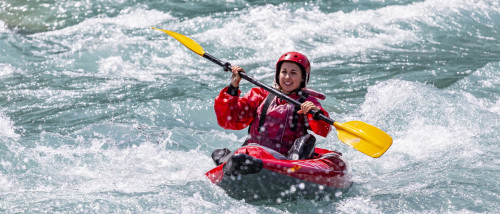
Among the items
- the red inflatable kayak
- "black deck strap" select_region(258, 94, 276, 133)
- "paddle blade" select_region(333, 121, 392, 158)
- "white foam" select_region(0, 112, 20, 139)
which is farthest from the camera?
"white foam" select_region(0, 112, 20, 139)

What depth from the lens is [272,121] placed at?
4.39 metres

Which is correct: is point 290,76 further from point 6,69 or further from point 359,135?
point 6,69

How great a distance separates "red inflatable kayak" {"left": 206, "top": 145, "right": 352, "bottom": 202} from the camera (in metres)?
3.83

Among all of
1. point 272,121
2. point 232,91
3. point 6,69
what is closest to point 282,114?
point 272,121

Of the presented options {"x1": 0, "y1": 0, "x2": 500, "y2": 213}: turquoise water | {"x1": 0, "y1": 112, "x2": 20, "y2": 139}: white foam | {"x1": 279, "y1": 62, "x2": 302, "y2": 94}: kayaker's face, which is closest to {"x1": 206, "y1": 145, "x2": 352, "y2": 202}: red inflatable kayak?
{"x1": 0, "y1": 0, "x2": 500, "y2": 213}: turquoise water

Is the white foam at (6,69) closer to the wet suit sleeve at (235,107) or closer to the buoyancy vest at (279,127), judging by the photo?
the wet suit sleeve at (235,107)

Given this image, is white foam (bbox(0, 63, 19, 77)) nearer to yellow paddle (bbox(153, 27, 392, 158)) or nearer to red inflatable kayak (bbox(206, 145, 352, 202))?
yellow paddle (bbox(153, 27, 392, 158))

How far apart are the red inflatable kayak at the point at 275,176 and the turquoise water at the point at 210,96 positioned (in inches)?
2.9

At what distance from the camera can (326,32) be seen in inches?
416

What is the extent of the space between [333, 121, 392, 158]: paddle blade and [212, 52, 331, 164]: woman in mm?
151

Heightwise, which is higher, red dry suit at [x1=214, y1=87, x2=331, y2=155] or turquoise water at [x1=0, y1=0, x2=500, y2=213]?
red dry suit at [x1=214, y1=87, x2=331, y2=155]

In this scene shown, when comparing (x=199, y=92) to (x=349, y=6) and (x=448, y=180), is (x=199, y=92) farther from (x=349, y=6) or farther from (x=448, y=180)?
(x=349, y=6)

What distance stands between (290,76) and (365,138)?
673mm

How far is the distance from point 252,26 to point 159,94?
3.48 m
